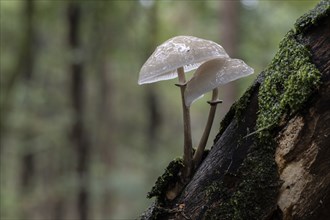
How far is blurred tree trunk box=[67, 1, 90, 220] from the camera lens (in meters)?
7.65

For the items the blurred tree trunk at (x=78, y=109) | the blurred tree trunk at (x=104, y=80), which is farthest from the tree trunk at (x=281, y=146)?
the blurred tree trunk at (x=104, y=80)

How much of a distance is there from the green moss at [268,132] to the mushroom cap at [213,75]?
0.42 ft

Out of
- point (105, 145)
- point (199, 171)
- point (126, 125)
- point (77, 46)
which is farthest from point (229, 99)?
point (126, 125)

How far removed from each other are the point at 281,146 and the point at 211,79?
36cm

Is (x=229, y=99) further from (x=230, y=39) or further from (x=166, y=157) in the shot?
(x=166, y=157)

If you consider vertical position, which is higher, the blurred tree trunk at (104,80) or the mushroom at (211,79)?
the blurred tree trunk at (104,80)

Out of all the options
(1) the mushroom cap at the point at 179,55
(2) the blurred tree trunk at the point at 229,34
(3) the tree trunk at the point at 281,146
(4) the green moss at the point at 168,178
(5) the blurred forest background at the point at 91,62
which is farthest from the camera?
(5) the blurred forest background at the point at 91,62

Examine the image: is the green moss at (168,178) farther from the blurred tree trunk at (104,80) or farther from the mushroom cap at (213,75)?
the blurred tree trunk at (104,80)

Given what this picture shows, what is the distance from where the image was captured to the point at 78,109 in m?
7.78

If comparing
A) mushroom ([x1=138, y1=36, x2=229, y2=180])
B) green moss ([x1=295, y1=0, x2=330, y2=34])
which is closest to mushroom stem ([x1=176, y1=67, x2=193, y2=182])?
mushroom ([x1=138, y1=36, x2=229, y2=180])

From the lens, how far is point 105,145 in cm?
1549

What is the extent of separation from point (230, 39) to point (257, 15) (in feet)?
9.65

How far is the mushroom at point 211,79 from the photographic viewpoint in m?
1.52

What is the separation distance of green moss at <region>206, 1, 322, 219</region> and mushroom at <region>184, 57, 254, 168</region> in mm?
136
